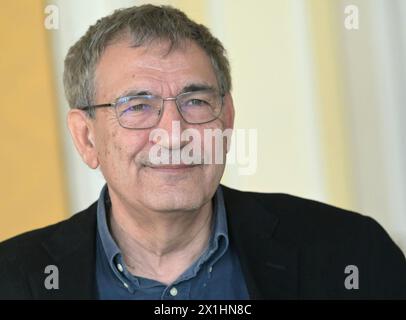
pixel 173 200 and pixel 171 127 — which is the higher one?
pixel 171 127

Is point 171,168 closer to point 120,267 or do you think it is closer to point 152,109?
point 152,109

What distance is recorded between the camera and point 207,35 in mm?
1674

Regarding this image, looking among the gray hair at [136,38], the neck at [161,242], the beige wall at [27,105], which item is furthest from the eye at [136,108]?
the beige wall at [27,105]

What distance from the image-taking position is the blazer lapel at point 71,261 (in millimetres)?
1593

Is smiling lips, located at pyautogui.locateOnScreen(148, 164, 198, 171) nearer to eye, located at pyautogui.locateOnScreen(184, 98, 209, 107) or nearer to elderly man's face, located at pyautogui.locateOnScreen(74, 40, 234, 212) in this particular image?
elderly man's face, located at pyautogui.locateOnScreen(74, 40, 234, 212)

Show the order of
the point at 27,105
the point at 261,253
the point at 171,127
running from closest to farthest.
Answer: the point at 171,127
the point at 261,253
the point at 27,105

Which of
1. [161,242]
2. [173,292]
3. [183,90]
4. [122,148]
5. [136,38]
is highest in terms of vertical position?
[136,38]

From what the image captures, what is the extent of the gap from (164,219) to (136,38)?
40 cm

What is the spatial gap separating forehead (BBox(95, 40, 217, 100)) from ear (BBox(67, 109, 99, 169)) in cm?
10

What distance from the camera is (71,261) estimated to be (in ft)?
5.34

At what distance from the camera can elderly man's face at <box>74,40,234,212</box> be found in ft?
5.11

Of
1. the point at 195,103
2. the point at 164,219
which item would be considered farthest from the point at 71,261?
the point at 195,103

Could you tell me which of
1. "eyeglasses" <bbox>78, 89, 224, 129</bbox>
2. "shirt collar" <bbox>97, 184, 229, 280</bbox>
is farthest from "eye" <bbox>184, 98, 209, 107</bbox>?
"shirt collar" <bbox>97, 184, 229, 280</bbox>

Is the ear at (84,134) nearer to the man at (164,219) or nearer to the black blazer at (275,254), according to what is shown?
the man at (164,219)
